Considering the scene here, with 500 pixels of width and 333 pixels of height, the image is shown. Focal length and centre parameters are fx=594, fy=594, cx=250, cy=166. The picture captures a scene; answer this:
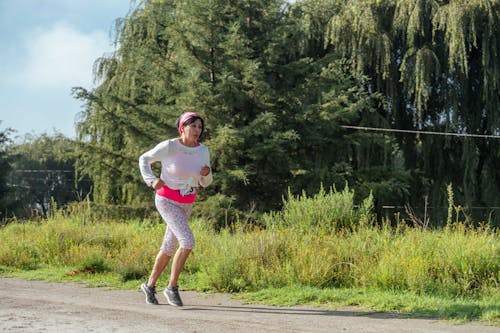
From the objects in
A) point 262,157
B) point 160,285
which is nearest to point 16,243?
point 160,285

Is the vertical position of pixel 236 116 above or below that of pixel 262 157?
above

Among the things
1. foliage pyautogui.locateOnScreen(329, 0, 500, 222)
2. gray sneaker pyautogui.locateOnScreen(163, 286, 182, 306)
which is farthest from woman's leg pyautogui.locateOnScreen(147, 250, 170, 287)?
foliage pyautogui.locateOnScreen(329, 0, 500, 222)

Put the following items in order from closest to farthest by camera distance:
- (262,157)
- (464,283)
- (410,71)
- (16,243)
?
(464,283) < (16,243) < (262,157) < (410,71)

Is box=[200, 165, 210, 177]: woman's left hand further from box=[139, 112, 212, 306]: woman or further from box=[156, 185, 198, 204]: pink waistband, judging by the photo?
box=[156, 185, 198, 204]: pink waistband

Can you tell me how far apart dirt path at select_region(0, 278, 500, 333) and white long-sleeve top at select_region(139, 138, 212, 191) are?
1.31m

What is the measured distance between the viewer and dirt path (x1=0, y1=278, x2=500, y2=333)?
5.07 metres

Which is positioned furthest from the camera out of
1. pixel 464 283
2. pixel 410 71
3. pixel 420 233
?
pixel 410 71

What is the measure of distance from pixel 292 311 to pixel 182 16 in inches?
608

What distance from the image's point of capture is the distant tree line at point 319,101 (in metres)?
18.0

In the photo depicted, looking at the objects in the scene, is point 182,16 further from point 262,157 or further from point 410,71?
point 410,71

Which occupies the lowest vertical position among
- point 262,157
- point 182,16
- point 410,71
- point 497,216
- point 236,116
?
point 497,216

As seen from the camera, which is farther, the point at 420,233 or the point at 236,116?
the point at 236,116

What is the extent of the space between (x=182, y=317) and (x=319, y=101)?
14.1m

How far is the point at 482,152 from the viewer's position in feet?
64.2
